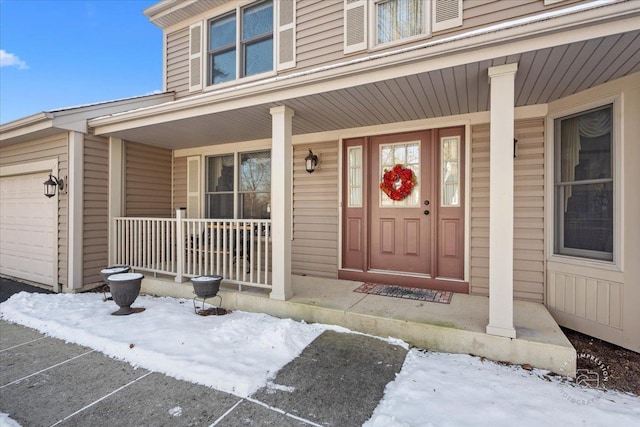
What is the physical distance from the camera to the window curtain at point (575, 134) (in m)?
3.18

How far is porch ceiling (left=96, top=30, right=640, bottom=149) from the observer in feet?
8.31

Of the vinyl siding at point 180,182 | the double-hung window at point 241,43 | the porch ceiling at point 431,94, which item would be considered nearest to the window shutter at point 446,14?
the porch ceiling at point 431,94

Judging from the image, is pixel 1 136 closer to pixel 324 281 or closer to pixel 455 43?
pixel 324 281

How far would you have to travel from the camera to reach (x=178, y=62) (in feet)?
20.0

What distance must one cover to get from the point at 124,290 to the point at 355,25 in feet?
14.9

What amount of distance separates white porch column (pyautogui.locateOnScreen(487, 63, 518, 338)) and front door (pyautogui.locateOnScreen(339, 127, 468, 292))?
1.36 m

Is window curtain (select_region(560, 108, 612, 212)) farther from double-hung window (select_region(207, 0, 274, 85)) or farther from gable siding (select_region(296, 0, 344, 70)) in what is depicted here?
double-hung window (select_region(207, 0, 274, 85))

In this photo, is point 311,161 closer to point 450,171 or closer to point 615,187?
point 450,171

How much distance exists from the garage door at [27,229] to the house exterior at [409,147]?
3.34 ft

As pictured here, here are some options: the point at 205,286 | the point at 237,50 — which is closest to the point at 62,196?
the point at 205,286

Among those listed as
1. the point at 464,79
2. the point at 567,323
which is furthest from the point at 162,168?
the point at 567,323

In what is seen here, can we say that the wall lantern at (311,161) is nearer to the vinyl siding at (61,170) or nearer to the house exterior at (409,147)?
the house exterior at (409,147)

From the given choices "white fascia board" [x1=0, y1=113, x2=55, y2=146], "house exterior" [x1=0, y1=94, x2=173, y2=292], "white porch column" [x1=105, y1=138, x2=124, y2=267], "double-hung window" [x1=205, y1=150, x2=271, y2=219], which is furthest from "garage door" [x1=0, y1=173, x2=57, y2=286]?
"double-hung window" [x1=205, y1=150, x2=271, y2=219]

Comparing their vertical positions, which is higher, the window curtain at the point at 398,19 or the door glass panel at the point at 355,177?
the window curtain at the point at 398,19
